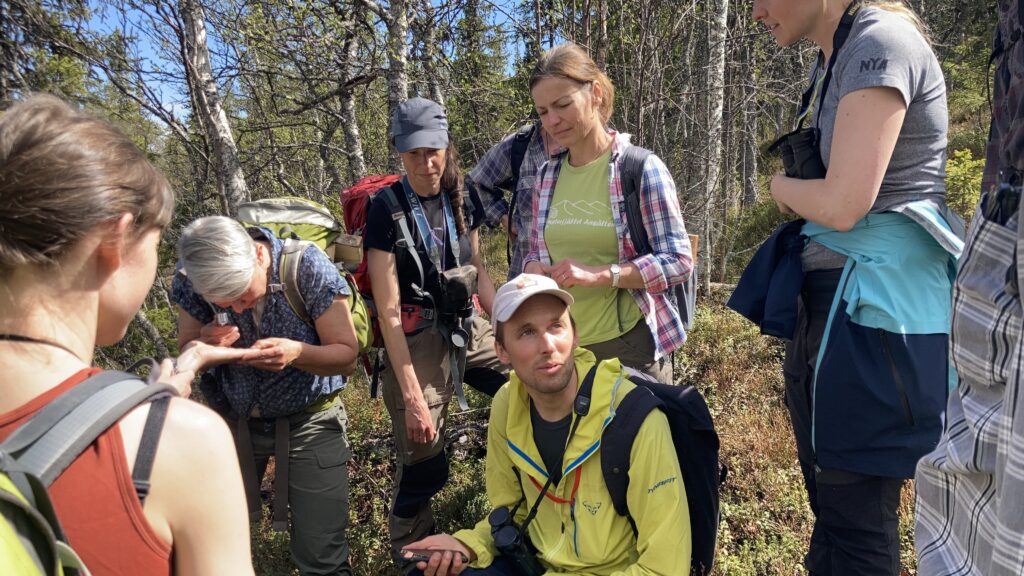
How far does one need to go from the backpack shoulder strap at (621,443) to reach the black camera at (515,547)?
0.42m

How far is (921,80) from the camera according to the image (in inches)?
68.0

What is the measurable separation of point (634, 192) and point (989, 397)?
6.22ft

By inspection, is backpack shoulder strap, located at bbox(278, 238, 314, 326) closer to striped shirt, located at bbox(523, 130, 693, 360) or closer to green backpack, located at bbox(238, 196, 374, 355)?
green backpack, located at bbox(238, 196, 374, 355)

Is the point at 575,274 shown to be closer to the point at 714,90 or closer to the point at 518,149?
the point at 518,149

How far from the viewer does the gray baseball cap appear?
320 centimetres

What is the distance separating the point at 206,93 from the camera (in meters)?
5.28

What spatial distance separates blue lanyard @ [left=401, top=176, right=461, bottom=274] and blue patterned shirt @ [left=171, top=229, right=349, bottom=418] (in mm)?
500

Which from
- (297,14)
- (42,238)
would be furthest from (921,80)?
(297,14)

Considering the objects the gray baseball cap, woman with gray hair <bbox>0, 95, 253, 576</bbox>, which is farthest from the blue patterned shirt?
woman with gray hair <bbox>0, 95, 253, 576</bbox>

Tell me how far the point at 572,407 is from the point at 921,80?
1581mm

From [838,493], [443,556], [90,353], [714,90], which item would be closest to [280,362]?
[443,556]

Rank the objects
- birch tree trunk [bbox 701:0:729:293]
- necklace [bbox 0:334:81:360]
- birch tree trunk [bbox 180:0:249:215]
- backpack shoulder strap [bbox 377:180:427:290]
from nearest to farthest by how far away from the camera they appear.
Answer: necklace [bbox 0:334:81:360] < backpack shoulder strap [bbox 377:180:427:290] < birch tree trunk [bbox 180:0:249:215] < birch tree trunk [bbox 701:0:729:293]

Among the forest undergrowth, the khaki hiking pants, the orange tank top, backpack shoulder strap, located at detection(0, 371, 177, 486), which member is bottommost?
the forest undergrowth

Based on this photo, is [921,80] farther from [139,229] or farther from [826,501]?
[139,229]
